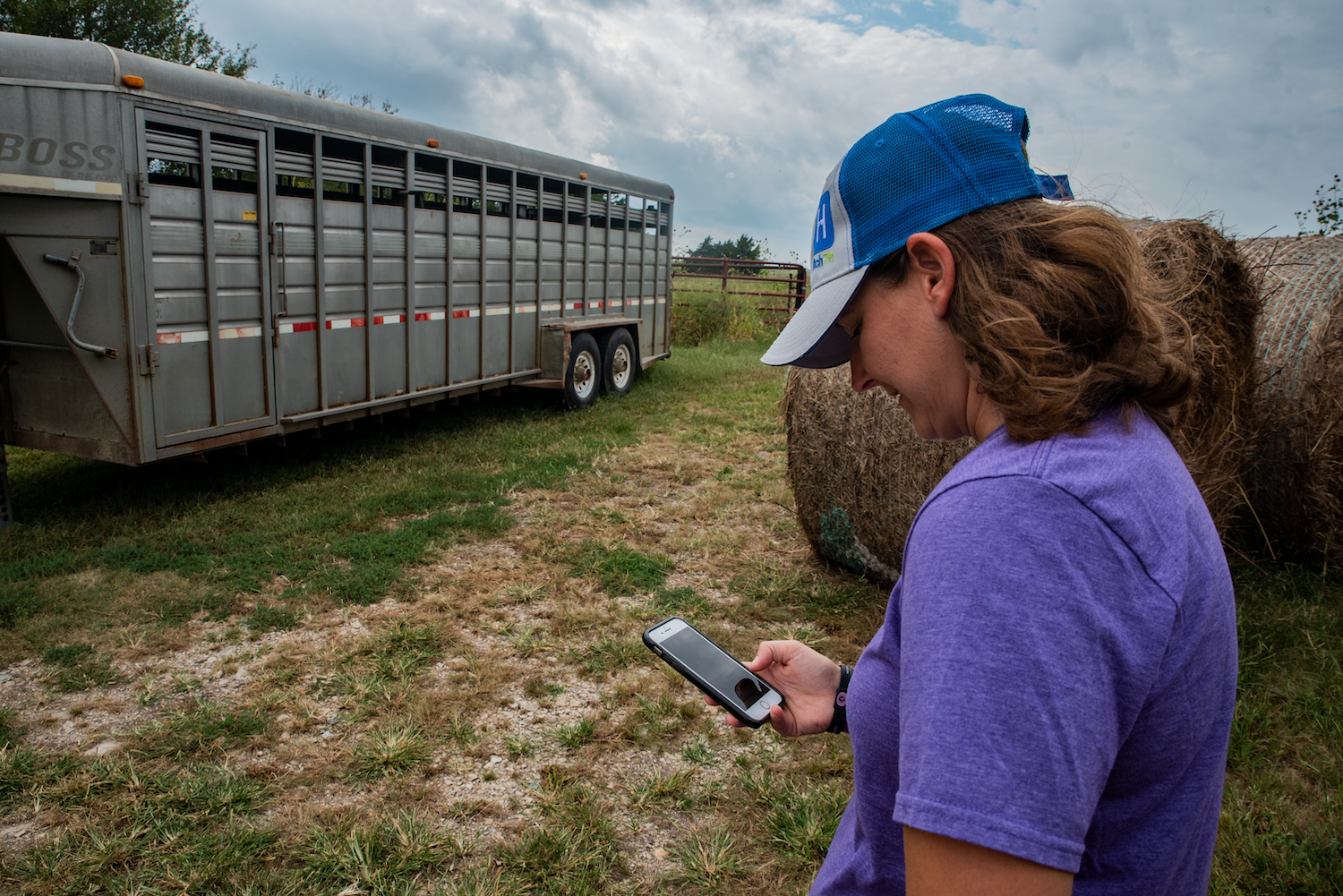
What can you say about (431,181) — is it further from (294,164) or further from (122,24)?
(122,24)

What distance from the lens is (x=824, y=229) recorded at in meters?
1.21

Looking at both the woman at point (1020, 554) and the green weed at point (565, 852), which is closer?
the woman at point (1020, 554)

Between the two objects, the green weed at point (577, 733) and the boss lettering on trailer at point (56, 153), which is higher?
the boss lettering on trailer at point (56, 153)

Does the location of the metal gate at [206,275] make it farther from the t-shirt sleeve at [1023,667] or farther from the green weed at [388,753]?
the t-shirt sleeve at [1023,667]

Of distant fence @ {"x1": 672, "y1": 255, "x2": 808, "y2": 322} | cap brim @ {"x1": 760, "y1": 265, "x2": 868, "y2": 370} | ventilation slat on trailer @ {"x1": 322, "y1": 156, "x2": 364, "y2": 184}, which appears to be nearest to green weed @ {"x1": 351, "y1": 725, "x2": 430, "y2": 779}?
cap brim @ {"x1": 760, "y1": 265, "x2": 868, "y2": 370}

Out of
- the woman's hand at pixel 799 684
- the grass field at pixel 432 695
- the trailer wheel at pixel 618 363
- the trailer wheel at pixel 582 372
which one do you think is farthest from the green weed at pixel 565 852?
the trailer wheel at pixel 618 363

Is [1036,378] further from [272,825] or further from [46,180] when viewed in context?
[46,180]

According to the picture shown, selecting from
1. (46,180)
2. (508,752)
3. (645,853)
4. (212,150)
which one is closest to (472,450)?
(212,150)

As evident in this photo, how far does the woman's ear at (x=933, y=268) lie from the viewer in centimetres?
102

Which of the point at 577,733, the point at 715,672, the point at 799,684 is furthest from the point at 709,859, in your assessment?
the point at 799,684

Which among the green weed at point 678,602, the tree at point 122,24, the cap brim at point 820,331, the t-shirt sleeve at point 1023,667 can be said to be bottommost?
the green weed at point 678,602

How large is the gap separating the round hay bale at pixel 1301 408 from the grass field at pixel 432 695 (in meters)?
0.36

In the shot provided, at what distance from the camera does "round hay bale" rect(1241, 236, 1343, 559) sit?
4.72 meters

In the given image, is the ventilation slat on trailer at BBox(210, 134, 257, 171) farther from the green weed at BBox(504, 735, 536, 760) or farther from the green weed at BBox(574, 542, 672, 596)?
the green weed at BBox(504, 735, 536, 760)
